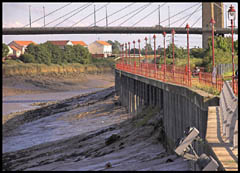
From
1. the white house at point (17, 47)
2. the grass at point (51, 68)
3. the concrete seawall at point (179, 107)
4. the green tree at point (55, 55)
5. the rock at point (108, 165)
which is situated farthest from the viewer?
the white house at point (17, 47)

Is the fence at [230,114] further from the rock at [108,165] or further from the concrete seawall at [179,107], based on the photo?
the rock at [108,165]

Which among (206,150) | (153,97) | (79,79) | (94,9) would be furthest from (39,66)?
(206,150)

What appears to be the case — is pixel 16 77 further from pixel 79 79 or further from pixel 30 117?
pixel 30 117

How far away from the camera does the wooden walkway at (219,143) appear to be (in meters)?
10.4

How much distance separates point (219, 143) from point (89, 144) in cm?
1509

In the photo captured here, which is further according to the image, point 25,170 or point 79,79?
point 79,79

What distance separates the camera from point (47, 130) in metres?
38.5

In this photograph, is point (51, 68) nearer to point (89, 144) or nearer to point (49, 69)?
point (49, 69)

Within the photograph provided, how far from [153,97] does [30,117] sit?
76.6ft

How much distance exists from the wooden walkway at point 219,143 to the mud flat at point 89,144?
1.26m

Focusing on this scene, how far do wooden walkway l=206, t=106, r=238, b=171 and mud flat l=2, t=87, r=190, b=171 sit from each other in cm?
126

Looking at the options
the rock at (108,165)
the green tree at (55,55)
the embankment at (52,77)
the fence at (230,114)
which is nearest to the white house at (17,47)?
the green tree at (55,55)

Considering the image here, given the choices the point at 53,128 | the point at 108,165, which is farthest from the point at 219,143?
the point at 53,128

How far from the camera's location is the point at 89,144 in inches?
1059
